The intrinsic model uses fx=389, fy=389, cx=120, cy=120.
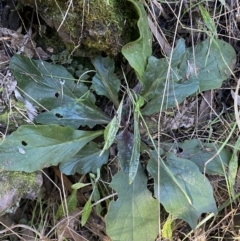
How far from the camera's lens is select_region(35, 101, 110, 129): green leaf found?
1.17 metres

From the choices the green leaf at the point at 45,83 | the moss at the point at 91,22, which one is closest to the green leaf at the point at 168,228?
the green leaf at the point at 45,83

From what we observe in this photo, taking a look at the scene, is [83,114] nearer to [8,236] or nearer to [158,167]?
[158,167]

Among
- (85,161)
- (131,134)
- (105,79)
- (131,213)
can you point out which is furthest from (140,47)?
(131,213)

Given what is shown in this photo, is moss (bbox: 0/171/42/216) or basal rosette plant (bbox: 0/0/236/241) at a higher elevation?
basal rosette plant (bbox: 0/0/236/241)

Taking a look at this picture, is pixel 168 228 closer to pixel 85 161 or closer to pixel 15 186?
pixel 85 161

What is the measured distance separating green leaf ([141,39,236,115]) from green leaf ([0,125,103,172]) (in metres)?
0.26

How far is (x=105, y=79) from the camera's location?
122 centimetres

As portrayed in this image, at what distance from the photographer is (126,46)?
1118mm

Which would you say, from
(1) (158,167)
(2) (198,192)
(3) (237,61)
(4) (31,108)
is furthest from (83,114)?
(3) (237,61)

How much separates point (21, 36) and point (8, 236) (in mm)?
641

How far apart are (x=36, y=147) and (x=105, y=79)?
299 millimetres

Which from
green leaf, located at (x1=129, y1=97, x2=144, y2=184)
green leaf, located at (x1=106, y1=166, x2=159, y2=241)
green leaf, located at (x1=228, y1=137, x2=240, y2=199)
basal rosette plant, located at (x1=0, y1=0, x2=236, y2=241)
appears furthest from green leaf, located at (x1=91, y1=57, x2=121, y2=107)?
green leaf, located at (x1=228, y1=137, x2=240, y2=199)

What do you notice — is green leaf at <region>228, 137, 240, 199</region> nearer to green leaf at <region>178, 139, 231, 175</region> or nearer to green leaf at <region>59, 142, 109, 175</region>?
green leaf at <region>178, 139, 231, 175</region>

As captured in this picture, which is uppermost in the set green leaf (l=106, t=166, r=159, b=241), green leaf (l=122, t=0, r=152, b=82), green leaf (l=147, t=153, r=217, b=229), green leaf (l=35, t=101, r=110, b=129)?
green leaf (l=122, t=0, r=152, b=82)
